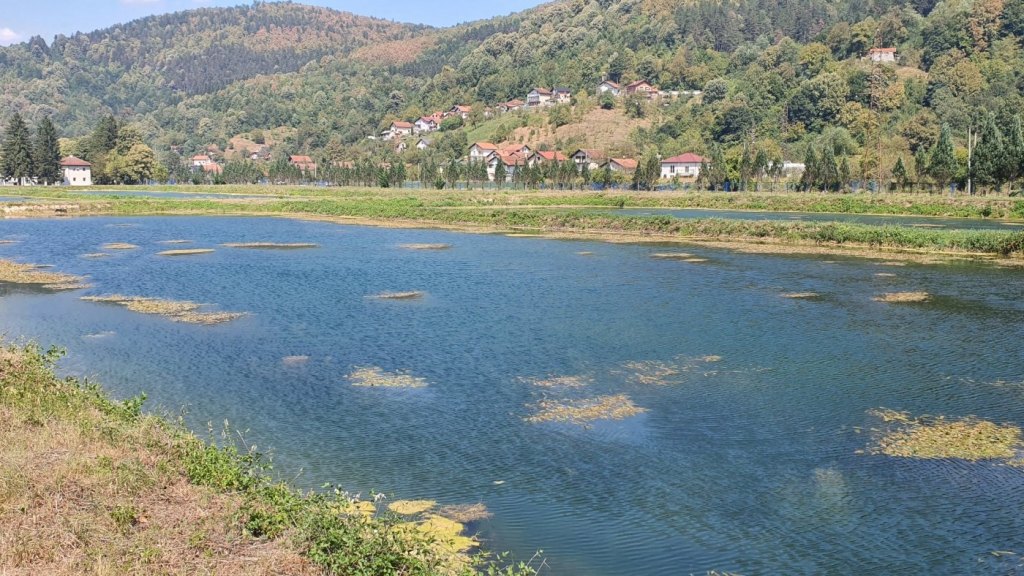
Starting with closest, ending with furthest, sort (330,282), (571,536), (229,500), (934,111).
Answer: (229,500) < (571,536) < (330,282) < (934,111)

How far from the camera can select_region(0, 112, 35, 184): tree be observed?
412ft

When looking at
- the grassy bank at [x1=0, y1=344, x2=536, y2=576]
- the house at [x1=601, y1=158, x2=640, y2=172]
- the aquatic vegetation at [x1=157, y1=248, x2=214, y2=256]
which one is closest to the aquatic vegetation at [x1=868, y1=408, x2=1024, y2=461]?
the grassy bank at [x1=0, y1=344, x2=536, y2=576]

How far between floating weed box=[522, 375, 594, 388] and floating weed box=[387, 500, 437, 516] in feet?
22.2

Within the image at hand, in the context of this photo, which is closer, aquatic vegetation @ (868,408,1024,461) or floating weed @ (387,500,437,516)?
floating weed @ (387,500,437,516)

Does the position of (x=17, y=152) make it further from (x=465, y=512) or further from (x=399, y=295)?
(x=465, y=512)

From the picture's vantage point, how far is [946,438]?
50.2ft

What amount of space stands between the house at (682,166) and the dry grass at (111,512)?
11592 cm

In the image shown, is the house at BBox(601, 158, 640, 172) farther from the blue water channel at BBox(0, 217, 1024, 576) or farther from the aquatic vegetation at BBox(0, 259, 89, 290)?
the aquatic vegetation at BBox(0, 259, 89, 290)

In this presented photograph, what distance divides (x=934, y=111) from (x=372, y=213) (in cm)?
9070

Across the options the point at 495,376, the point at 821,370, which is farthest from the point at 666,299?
the point at 495,376

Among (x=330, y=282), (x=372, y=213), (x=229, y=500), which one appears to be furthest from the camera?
(x=372, y=213)

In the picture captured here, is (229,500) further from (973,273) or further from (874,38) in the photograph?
(874,38)

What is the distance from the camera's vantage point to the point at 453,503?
40.9 feet

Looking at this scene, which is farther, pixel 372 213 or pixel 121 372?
pixel 372 213
